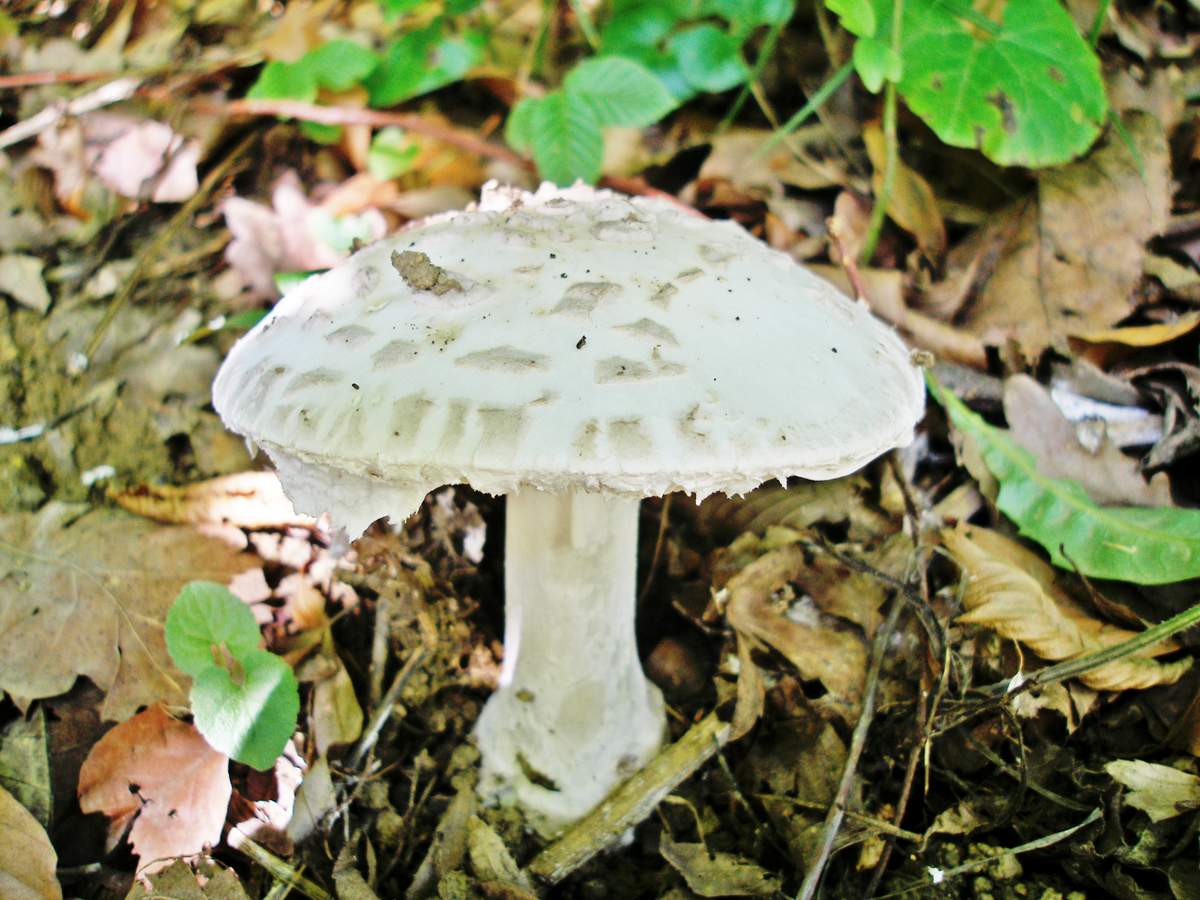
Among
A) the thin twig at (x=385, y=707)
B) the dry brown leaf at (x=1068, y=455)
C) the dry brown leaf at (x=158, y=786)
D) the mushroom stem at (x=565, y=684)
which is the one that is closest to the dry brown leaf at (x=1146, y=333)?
the dry brown leaf at (x=1068, y=455)

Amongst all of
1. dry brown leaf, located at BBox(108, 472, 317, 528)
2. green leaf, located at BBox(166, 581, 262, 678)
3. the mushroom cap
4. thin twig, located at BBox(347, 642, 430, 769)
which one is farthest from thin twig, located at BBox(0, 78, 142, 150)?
thin twig, located at BBox(347, 642, 430, 769)

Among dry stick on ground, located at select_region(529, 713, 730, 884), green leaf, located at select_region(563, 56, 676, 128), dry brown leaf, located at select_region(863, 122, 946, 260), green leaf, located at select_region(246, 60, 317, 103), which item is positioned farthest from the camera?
green leaf, located at select_region(246, 60, 317, 103)

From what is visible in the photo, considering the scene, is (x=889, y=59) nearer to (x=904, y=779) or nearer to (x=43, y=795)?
(x=904, y=779)

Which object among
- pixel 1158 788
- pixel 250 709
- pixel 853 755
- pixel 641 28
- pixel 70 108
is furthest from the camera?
pixel 70 108

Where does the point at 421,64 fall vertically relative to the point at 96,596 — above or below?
above

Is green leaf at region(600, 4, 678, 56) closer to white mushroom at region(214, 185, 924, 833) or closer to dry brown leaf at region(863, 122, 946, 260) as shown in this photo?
dry brown leaf at region(863, 122, 946, 260)

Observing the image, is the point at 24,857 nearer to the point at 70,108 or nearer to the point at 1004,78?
the point at 70,108

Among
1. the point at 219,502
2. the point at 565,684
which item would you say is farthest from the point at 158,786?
the point at 565,684
